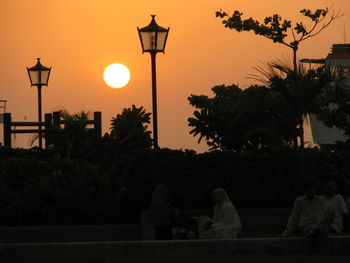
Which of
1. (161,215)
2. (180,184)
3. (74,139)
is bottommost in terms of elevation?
(161,215)

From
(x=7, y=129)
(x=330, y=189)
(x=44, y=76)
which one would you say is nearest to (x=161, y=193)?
(x=330, y=189)

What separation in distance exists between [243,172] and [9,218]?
206 inches

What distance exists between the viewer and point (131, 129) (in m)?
32.8

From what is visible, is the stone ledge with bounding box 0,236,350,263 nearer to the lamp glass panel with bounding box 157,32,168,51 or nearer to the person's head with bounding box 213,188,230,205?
the person's head with bounding box 213,188,230,205

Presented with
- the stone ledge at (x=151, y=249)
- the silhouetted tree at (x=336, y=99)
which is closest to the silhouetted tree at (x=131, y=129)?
the silhouetted tree at (x=336, y=99)

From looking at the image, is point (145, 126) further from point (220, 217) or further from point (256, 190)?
point (220, 217)

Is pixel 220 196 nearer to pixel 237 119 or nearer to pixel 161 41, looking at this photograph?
pixel 161 41

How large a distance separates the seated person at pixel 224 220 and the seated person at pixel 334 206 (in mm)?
1996

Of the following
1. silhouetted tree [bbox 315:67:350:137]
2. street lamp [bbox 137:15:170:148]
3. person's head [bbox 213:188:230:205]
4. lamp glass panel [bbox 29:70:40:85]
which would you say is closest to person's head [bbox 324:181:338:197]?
person's head [bbox 213:188:230:205]

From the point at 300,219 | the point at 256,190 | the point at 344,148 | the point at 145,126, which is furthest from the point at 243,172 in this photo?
the point at 145,126

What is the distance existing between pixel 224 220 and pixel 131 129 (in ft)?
44.1

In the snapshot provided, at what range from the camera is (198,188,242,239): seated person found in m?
19.5

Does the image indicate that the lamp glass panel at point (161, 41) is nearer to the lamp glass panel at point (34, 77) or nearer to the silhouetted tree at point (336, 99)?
the silhouetted tree at point (336, 99)

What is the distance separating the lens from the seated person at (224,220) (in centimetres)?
1948
